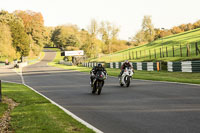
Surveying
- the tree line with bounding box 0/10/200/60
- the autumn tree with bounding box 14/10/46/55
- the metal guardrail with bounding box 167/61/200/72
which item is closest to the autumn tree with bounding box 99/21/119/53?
the tree line with bounding box 0/10/200/60

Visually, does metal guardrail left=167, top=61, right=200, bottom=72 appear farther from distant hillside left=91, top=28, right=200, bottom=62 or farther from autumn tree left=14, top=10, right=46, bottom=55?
autumn tree left=14, top=10, right=46, bottom=55

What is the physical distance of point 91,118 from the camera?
873 centimetres

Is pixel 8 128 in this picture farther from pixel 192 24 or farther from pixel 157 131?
pixel 192 24

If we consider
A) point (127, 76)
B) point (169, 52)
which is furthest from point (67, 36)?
point (127, 76)

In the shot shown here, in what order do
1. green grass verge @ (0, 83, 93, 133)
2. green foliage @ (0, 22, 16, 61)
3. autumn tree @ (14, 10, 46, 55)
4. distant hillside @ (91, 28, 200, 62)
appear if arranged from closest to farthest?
1. green grass verge @ (0, 83, 93, 133)
2. distant hillside @ (91, 28, 200, 62)
3. green foliage @ (0, 22, 16, 61)
4. autumn tree @ (14, 10, 46, 55)

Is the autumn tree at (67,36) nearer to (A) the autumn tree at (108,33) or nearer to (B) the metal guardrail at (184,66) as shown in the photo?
(A) the autumn tree at (108,33)

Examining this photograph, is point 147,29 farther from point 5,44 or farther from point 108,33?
point 5,44

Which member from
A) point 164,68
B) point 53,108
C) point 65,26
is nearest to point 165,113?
point 53,108

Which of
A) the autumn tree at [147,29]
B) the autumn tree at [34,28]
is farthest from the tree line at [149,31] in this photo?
the autumn tree at [34,28]

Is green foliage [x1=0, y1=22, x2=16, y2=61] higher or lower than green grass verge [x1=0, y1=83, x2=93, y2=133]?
higher

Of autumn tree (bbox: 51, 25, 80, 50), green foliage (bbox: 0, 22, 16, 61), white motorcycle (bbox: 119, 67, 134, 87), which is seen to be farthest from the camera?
autumn tree (bbox: 51, 25, 80, 50)

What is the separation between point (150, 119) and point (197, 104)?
2661mm

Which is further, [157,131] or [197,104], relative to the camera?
[197,104]

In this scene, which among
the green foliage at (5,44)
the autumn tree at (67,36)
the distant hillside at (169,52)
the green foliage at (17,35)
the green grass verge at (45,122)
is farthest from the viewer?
the autumn tree at (67,36)
